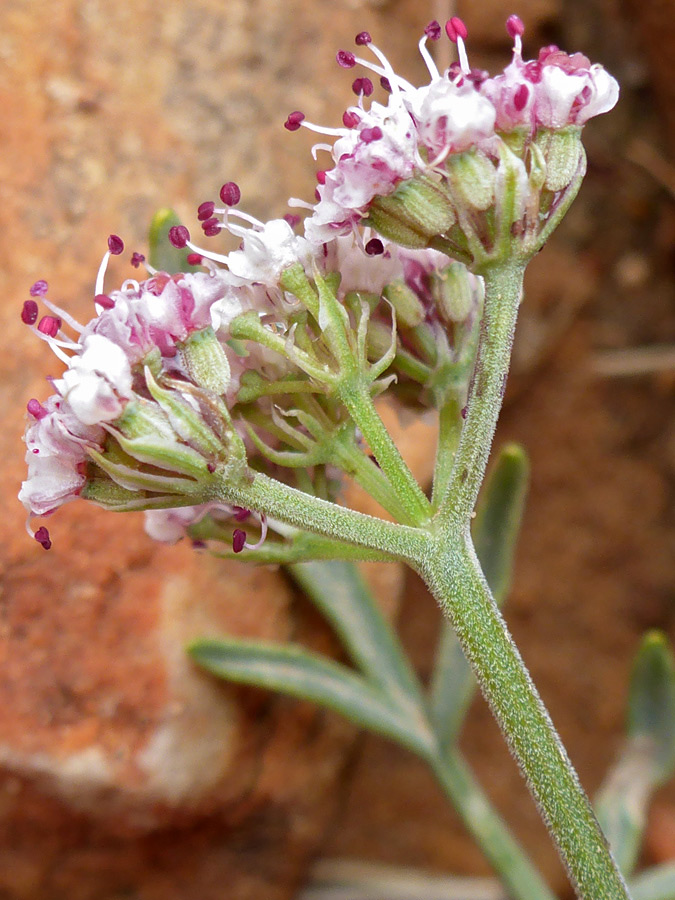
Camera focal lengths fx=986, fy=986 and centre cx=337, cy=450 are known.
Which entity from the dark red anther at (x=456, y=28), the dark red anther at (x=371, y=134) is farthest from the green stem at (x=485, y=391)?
the dark red anther at (x=456, y=28)

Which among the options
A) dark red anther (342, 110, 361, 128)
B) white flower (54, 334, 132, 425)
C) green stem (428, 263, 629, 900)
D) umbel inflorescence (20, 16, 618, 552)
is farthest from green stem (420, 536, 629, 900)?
dark red anther (342, 110, 361, 128)

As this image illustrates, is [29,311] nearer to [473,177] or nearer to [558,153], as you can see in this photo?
[473,177]

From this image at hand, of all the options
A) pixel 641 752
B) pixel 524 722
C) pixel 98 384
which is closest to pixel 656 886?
pixel 641 752

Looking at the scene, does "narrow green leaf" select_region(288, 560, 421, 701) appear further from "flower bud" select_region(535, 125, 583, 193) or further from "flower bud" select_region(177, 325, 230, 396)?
"flower bud" select_region(535, 125, 583, 193)

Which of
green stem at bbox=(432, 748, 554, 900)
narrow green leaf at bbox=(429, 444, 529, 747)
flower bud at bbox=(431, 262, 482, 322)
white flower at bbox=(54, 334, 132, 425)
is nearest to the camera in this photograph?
white flower at bbox=(54, 334, 132, 425)

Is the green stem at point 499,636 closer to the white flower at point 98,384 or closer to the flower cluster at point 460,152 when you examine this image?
the flower cluster at point 460,152

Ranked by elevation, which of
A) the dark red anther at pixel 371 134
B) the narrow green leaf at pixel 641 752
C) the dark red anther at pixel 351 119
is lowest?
the narrow green leaf at pixel 641 752

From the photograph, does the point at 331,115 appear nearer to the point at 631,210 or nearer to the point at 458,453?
the point at 631,210
